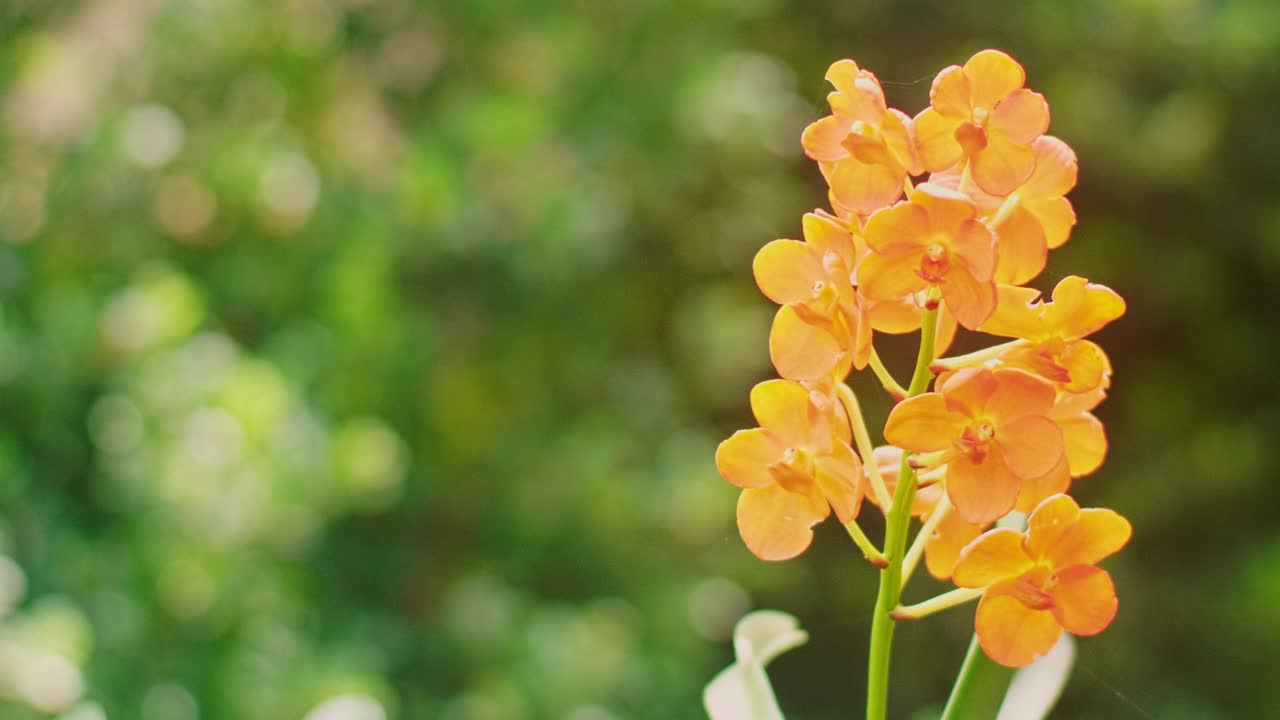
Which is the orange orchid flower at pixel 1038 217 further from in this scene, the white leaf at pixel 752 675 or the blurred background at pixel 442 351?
the blurred background at pixel 442 351

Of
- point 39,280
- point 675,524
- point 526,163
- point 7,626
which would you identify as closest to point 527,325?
point 526,163

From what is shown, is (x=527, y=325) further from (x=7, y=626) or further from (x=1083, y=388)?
(x=1083, y=388)

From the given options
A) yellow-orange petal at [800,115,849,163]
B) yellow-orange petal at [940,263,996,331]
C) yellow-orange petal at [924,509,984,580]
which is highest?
yellow-orange petal at [800,115,849,163]

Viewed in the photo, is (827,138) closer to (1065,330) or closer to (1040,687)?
(1065,330)

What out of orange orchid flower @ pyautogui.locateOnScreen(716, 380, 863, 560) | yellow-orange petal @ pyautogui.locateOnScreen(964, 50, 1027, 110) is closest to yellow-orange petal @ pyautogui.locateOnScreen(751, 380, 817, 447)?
orange orchid flower @ pyautogui.locateOnScreen(716, 380, 863, 560)

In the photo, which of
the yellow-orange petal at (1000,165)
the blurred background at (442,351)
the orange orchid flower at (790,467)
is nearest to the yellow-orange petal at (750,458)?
the orange orchid flower at (790,467)

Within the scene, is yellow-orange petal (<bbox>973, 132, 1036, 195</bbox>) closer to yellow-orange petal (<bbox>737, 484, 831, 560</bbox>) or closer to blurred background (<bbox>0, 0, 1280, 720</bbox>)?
yellow-orange petal (<bbox>737, 484, 831, 560</bbox>)

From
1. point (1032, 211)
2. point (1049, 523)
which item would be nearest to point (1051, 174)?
point (1032, 211)
